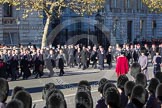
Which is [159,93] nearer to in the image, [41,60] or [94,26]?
[41,60]

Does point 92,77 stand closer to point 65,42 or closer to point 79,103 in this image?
point 79,103

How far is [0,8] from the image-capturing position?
127ft

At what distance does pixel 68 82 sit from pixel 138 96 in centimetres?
1217

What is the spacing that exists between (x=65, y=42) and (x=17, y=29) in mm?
6863

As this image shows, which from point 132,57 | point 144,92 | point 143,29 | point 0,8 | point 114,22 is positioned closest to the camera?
point 144,92

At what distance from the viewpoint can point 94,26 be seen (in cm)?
4891

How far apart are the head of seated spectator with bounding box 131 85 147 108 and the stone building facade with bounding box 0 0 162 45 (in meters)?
27.1

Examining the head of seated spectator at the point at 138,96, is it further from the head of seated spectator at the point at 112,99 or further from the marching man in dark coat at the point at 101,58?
the marching man in dark coat at the point at 101,58

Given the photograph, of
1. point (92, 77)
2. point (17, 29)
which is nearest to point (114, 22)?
point (17, 29)

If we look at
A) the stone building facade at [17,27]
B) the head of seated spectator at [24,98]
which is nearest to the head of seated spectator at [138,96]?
the head of seated spectator at [24,98]

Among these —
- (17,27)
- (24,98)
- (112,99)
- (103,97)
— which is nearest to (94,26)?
(17,27)

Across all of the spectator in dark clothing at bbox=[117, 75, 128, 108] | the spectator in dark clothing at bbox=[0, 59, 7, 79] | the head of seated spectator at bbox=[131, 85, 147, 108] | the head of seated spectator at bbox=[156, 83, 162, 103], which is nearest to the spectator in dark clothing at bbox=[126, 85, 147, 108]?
the head of seated spectator at bbox=[131, 85, 147, 108]

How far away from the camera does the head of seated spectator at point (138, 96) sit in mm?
11316

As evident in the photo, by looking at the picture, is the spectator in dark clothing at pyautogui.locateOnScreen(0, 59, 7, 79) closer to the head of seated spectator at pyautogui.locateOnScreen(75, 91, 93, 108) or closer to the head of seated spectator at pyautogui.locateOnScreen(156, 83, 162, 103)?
the head of seated spectator at pyautogui.locateOnScreen(156, 83, 162, 103)
